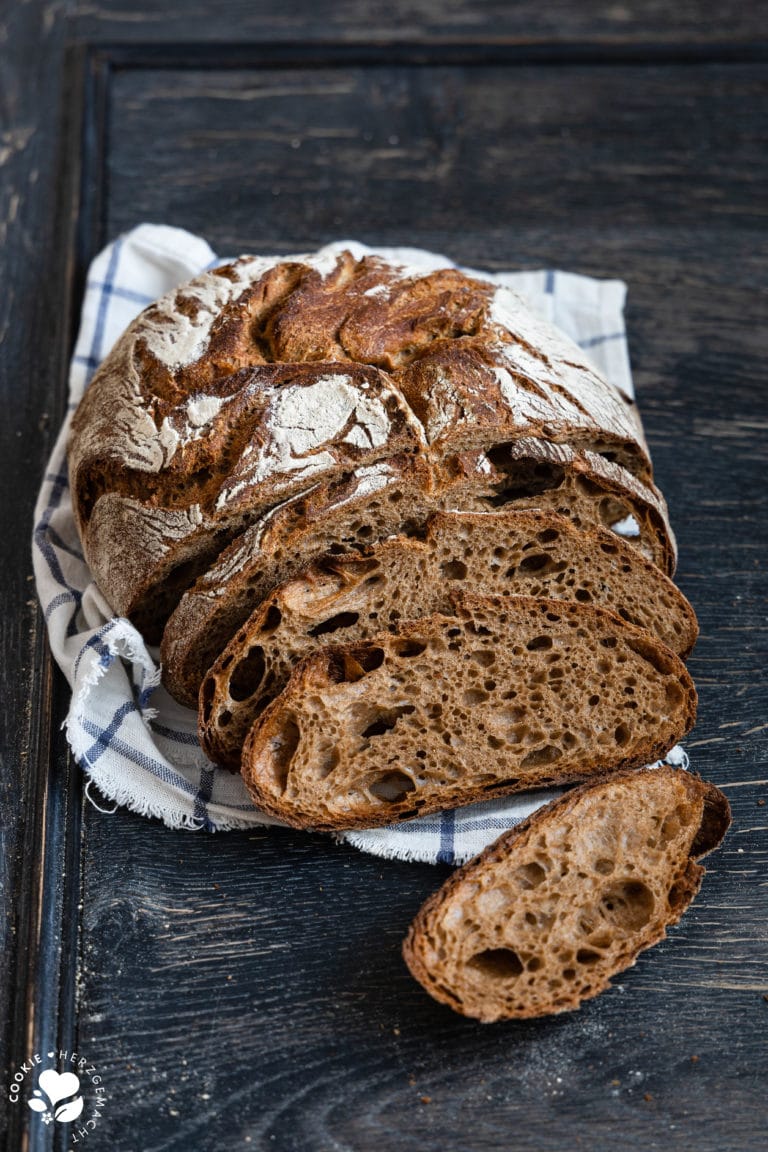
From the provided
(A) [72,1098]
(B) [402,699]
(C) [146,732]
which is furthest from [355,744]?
(A) [72,1098]

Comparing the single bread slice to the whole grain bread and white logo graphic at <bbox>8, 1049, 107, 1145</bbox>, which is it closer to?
the whole grain bread

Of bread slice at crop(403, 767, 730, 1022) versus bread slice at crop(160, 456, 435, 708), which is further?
bread slice at crop(160, 456, 435, 708)

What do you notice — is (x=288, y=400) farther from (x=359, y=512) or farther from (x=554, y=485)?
(x=554, y=485)

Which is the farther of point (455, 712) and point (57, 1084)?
point (455, 712)

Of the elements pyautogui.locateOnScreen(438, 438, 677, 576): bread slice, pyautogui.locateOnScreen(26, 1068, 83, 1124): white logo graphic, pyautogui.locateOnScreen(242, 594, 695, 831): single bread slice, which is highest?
pyautogui.locateOnScreen(438, 438, 677, 576): bread slice

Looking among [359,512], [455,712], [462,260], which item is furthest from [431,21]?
[455,712]

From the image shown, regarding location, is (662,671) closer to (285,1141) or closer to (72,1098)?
(285,1141)

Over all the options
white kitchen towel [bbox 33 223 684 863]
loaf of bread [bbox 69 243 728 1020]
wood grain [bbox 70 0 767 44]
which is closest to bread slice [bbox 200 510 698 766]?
loaf of bread [bbox 69 243 728 1020]
